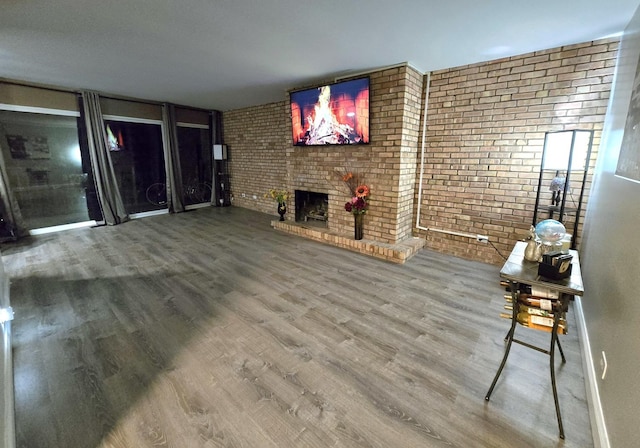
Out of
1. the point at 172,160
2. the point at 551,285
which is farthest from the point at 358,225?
the point at 172,160

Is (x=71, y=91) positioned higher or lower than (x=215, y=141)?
higher

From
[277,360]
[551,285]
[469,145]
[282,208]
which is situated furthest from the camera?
[282,208]

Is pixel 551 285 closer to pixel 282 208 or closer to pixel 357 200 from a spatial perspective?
pixel 357 200

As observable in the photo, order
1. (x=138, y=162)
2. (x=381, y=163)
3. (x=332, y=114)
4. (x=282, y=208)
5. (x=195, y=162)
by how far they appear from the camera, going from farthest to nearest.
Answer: (x=195, y=162)
(x=138, y=162)
(x=282, y=208)
(x=332, y=114)
(x=381, y=163)

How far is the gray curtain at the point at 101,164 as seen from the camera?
5121 millimetres

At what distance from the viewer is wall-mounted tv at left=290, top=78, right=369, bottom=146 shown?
150 inches

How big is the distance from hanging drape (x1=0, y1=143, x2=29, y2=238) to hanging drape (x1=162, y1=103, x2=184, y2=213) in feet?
8.11

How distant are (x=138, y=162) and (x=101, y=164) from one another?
810mm

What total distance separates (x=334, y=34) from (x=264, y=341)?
9.27 feet

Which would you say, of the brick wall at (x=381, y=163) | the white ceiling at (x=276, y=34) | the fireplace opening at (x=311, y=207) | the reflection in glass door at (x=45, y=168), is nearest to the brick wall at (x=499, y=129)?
the white ceiling at (x=276, y=34)

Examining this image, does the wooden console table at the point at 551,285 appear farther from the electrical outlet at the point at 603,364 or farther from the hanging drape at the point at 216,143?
the hanging drape at the point at 216,143

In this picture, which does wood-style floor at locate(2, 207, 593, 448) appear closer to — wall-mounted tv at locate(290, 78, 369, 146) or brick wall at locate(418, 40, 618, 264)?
brick wall at locate(418, 40, 618, 264)

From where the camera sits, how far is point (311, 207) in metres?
5.29

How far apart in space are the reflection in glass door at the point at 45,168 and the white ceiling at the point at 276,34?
3.02ft
